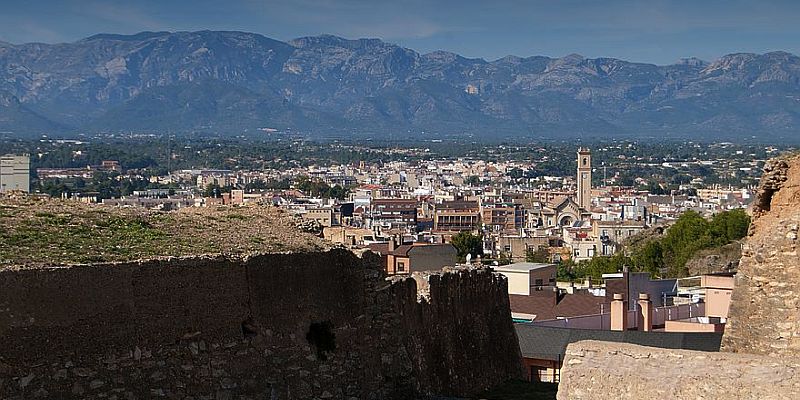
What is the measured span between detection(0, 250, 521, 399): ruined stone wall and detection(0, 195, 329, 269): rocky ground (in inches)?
8.9

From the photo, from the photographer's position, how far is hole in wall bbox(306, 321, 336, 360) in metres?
13.3

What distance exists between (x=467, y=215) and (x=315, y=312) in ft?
457

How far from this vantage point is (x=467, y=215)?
500 feet

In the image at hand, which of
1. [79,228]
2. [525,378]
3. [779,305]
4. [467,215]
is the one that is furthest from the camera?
[467,215]

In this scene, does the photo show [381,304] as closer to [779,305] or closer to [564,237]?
[779,305]

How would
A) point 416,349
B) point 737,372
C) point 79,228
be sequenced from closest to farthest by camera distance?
point 737,372 → point 79,228 → point 416,349

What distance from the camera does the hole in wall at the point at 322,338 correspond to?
1330 cm

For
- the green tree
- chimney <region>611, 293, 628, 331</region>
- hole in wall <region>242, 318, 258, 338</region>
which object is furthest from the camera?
the green tree

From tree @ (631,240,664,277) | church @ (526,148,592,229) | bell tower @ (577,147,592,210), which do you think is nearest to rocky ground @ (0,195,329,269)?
tree @ (631,240,664,277)

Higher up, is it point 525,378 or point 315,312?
point 315,312

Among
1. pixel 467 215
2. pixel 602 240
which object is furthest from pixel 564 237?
pixel 467 215

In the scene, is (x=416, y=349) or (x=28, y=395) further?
(x=416, y=349)

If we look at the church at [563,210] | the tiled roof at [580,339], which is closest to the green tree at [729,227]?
the tiled roof at [580,339]

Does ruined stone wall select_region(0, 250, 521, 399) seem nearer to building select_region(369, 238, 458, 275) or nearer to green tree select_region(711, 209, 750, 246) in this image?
building select_region(369, 238, 458, 275)
